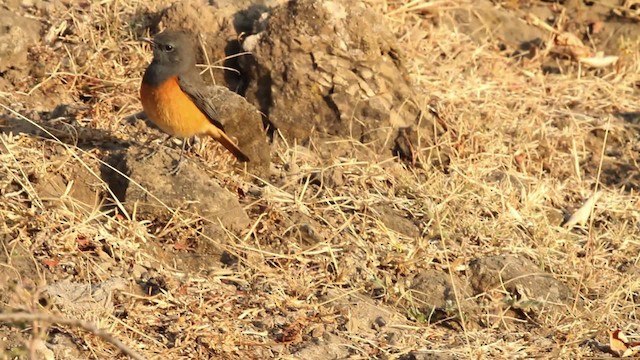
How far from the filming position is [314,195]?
637 centimetres

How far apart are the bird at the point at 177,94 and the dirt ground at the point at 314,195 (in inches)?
7.6

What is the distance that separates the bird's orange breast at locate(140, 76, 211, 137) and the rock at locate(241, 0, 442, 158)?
0.90 meters

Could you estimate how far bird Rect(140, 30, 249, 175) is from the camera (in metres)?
6.06

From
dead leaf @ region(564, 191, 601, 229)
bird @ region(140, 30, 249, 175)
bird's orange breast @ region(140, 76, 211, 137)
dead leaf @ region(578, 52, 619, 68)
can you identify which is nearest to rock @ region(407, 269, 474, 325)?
dead leaf @ region(564, 191, 601, 229)

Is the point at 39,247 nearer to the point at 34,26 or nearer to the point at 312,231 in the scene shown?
the point at 312,231

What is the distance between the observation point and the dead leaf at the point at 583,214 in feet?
22.4

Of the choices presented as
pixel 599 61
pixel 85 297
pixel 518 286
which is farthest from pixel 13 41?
pixel 599 61

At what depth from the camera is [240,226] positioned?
19.2ft

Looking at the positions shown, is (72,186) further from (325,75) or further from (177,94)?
(325,75)

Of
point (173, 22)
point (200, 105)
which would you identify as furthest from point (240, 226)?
point (173, 22)

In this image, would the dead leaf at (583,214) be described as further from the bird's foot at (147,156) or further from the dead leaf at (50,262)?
the dead leaf at (50,262)

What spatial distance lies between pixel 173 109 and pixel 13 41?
150 centimetres

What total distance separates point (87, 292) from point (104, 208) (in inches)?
33.7

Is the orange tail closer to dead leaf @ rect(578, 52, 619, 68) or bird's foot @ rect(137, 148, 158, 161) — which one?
bird's foot @ rect(137, 148, 158, 161)
